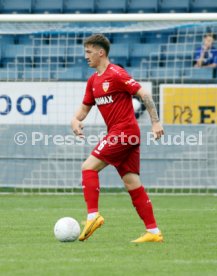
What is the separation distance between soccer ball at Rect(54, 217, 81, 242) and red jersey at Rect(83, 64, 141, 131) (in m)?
0.94

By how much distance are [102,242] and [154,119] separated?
1.21 metres

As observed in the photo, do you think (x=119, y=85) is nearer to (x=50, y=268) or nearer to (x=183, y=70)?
(x=50, y=268)

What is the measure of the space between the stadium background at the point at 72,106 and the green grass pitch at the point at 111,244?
192 cm

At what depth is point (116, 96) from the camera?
878 cm

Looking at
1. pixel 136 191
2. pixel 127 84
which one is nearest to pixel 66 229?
pixel 136 191

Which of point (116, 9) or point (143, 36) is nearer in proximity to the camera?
point (143, 36)

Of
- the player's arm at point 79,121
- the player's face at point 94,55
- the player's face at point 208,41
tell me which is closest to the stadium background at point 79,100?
the player's face at point 208,41

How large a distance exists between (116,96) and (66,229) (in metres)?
1.29

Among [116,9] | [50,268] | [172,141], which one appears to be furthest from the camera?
[116,9]

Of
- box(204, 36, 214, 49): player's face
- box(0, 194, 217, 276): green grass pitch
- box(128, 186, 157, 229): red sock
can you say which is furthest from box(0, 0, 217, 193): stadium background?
box(128, 186, 157, 229): red sock

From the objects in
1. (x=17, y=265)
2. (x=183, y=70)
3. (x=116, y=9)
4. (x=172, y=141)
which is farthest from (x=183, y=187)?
(x=17, y=265)

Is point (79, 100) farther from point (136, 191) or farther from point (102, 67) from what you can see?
point (136, 191)

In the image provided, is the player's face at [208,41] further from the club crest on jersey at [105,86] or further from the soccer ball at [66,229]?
the soccer ball at [66,229]

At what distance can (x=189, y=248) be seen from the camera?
8078mm
